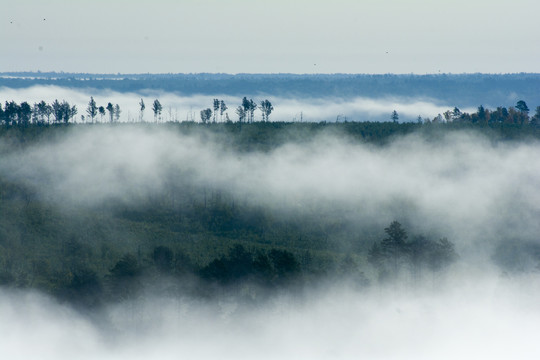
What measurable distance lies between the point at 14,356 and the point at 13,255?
62648 millimetres

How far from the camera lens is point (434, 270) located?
12838cm

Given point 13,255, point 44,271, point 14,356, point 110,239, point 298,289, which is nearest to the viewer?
point 14,356

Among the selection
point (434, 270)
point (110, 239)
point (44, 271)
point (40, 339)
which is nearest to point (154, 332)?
point (40, 339)

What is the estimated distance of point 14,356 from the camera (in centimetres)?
10931

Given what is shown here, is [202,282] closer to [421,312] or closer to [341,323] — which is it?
[341,323]

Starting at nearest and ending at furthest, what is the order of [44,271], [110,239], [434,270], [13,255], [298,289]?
[298,289] → [434,270] → [44,271] → [13,255] → [110,239]

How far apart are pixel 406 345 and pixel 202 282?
1627 inches

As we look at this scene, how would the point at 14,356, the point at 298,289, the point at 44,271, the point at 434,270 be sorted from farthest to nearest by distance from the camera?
the point at 44,271 → the point at 434,270 → the point at 298,289 → the point at 14,356

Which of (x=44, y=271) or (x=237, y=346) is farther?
(x=44, y=271)

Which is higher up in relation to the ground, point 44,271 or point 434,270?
point 434,270

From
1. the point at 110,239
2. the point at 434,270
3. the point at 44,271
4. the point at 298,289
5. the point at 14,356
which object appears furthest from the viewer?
the point at 110,239

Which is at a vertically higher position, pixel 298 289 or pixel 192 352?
pixel 298 289

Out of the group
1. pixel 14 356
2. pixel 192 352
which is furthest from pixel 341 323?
pixel 14 356

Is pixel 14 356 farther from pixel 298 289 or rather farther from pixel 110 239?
pixel 110 239
